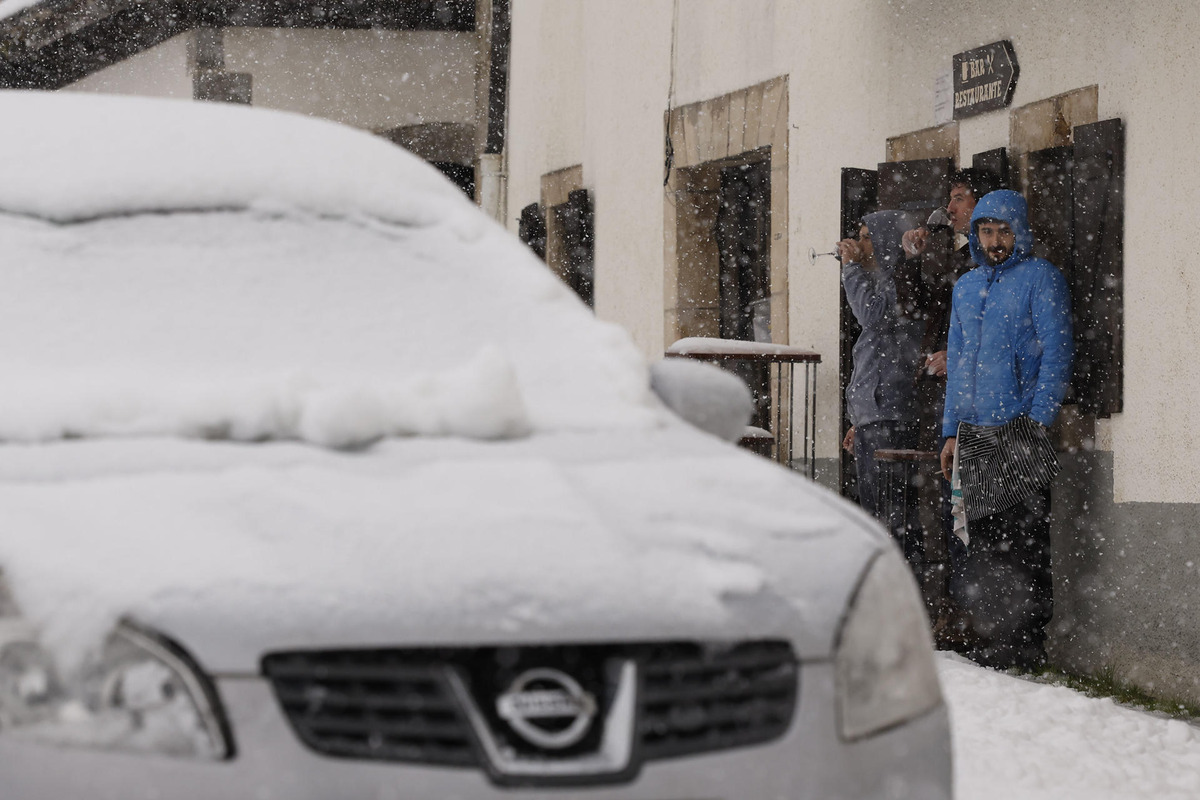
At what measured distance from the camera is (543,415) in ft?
9.60

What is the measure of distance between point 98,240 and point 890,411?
5.19m

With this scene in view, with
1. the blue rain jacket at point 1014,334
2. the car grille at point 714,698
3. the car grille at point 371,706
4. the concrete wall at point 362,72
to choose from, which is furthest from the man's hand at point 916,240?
the concrete wall at point 362,72

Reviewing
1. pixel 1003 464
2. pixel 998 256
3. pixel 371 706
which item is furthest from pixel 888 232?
pixel 371 706

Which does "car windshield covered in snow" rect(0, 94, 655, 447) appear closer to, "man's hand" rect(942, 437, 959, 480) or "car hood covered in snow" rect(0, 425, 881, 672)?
"car hood covered in snow" rect(0, 425, 881, 672)

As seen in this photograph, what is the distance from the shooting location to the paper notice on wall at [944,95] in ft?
25.9

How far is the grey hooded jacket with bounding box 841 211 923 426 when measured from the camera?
25.5 feet

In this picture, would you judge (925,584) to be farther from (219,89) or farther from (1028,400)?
(219,89)

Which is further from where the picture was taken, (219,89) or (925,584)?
(219,89)

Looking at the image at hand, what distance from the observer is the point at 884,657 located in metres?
2.46

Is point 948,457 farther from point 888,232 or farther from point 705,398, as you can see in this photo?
point 705,398

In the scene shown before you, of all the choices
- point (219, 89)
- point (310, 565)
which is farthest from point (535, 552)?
point (219, 89)

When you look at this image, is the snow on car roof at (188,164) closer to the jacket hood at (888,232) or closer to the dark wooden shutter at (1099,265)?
the dark wooden shutter at (1099,265)

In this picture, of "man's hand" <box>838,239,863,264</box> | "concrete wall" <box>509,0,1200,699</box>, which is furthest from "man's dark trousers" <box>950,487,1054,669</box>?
"man's hand" <box>838,239,863,264</box>

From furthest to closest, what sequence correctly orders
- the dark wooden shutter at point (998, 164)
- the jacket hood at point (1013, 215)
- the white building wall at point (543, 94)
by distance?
the white building wall at point (543, 94)
the dark wooden shutter at point (998, 164)
the jacket hood at point (1013, 215)
